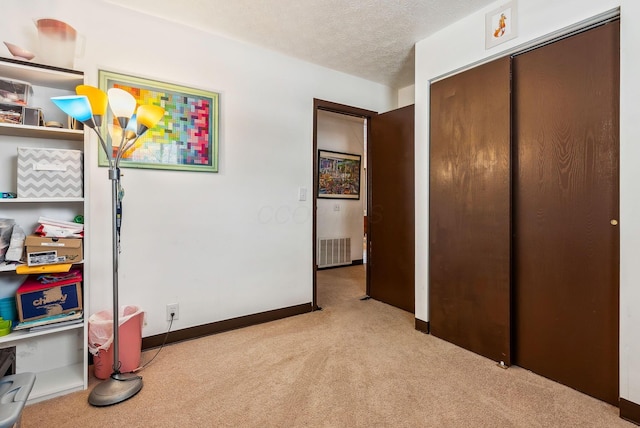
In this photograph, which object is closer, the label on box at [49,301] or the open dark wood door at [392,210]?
the label on box at [49,301]

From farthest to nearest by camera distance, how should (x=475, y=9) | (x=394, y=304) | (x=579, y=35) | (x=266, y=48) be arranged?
(x=394, y=304)
(x=266, y=48)
(x=475, y=9)
(x=579, y=35)

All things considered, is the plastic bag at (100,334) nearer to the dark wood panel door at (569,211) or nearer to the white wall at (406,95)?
the dark wood panel door at (569,211)

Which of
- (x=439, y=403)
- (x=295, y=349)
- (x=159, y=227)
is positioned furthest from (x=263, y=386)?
(x=159, y=227)

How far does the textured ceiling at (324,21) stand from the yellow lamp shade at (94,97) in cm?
97

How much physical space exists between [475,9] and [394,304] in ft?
8.77

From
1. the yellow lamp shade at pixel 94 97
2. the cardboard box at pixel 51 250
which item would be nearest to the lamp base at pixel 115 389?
the cardboard box at pixel 51 250

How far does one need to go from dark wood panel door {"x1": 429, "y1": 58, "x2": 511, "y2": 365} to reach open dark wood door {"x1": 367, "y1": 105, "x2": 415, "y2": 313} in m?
0.48

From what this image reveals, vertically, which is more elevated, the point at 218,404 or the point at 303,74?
the point at 303,74

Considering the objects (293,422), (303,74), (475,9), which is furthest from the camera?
(303,74)

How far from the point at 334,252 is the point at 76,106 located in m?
4.11

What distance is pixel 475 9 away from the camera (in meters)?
2.20

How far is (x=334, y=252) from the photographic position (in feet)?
17.0

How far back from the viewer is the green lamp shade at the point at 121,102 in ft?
5.36

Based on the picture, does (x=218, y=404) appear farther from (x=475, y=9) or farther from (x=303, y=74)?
(x=475, y=9)
